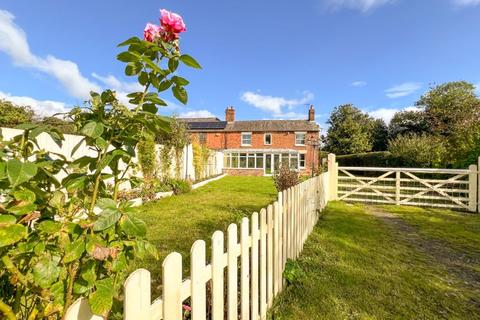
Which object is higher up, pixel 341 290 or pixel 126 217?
pixel 126 217

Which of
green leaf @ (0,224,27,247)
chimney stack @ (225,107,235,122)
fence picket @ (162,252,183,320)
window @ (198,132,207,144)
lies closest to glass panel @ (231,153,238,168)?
window @ (198,132,207,144)

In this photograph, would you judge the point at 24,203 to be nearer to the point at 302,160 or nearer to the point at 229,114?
the point at 302,160

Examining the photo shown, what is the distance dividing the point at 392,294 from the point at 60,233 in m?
3.65

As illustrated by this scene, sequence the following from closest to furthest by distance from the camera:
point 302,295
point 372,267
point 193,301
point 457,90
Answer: point 193,301, point 302,295, point 372,267, point 457,90

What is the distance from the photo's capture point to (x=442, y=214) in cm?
797

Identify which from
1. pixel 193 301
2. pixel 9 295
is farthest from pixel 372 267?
pixel 9 295

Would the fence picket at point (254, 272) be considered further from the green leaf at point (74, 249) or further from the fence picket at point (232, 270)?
the green leaf at point (74, 249)

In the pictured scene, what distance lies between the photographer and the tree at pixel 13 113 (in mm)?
13525

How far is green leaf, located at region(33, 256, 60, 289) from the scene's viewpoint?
87 centimetres

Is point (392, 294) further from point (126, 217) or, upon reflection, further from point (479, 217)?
point (479, 217)

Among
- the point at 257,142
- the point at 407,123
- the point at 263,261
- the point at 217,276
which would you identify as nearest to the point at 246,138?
the point at 257,142

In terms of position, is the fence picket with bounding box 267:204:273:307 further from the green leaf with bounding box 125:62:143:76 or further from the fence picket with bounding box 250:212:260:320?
the green leaf with bounding box 125:62:143:76

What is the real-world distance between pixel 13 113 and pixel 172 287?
18470 millimetres

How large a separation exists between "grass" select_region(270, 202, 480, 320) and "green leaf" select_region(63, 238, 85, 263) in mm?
2394
